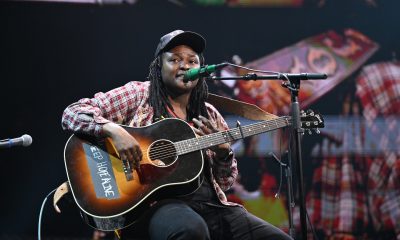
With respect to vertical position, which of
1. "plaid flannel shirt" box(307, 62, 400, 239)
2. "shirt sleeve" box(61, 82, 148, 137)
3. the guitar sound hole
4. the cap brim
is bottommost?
"plaid flannel shirt" box(307, 62, 400, 239)

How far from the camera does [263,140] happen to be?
190 inches

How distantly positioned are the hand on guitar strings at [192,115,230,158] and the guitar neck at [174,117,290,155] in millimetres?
33

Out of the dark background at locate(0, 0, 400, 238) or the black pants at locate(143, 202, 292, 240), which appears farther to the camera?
the dark background at locate(0, 0, 400, 238)

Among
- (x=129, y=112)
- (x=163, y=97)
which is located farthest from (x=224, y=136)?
(x=129, y=112)

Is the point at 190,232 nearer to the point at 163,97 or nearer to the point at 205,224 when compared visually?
the point at 205,224

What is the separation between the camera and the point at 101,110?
9.78ft

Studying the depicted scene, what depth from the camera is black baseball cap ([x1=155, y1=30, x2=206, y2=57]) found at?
10.0 feet

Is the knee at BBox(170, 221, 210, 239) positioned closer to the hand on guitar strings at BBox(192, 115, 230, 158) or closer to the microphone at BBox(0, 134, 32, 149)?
the hand on guitar strings at BBox(192, 115, 230, 158)

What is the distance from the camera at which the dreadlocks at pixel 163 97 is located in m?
3.08

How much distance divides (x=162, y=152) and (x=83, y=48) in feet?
8.17

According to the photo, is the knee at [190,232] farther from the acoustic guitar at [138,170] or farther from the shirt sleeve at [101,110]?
the shirt sleeve at [101,110]

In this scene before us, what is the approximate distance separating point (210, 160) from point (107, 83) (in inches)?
85.3

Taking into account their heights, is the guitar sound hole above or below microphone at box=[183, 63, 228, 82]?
below

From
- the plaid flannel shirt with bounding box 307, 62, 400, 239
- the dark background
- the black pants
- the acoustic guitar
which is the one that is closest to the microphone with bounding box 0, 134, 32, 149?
the acoustic guitar
